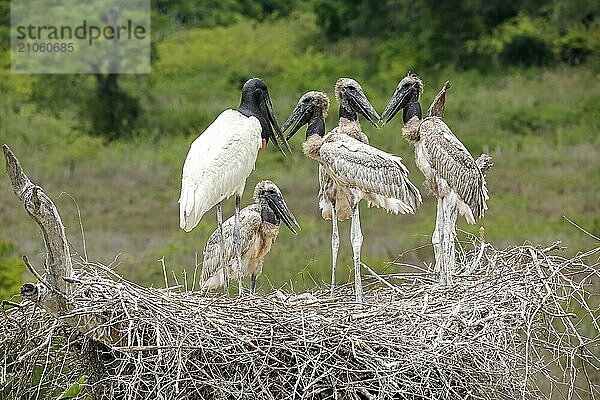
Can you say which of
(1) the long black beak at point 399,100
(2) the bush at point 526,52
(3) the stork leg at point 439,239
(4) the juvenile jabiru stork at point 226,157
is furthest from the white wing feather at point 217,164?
(2) the bush at point 526,52

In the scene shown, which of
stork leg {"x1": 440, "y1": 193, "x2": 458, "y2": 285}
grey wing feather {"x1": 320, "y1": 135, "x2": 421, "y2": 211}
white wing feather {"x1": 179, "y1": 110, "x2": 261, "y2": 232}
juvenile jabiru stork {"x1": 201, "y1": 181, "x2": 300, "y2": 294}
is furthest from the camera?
juvenile jabiru stork {"x1": 201, "y1": 181, "x2": 300, "y2": 294}

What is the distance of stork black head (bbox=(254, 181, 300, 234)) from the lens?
8.57 meters

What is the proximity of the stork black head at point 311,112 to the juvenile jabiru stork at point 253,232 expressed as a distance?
48cm

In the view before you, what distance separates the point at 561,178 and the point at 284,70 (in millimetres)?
8870

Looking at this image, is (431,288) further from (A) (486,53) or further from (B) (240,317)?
(A) (486,53)

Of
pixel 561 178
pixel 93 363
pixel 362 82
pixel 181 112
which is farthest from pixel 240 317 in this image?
pixel 362 82

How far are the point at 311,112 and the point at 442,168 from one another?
3.21ft

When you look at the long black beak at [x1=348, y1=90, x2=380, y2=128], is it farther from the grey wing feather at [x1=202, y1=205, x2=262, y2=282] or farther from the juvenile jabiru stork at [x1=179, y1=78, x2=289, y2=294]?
the grey wing feather at [x1=202, y1=205, x2=262, y2=282]

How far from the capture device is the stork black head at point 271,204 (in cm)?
857

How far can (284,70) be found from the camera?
90.5 ft

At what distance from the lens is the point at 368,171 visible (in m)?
7.97

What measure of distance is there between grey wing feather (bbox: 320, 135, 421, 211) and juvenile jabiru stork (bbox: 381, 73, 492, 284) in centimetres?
38

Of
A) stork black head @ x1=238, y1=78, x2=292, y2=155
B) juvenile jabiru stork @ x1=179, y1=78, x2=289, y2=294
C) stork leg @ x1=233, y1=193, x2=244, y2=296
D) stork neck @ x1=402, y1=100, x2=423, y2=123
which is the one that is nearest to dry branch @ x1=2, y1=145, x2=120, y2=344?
juvenile jabiru stork @ x1=179, y1=78, x2=289, y2=294

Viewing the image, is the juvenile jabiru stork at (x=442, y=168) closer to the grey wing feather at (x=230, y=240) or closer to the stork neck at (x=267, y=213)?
the stork neck at (x=267, y=213)
